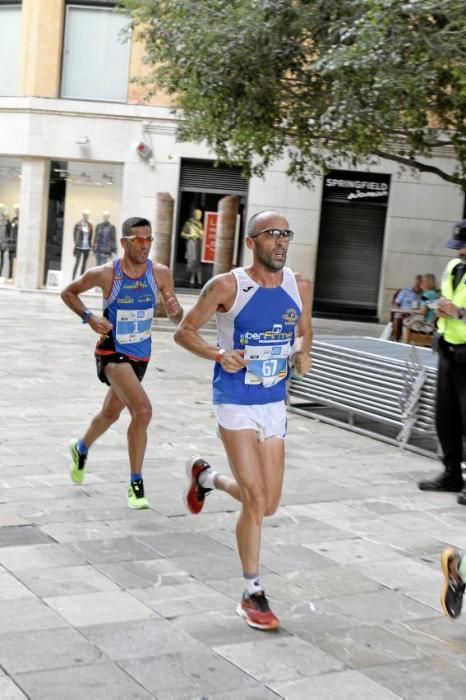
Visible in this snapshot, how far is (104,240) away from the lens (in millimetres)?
27547

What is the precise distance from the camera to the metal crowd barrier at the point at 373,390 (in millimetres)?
9594

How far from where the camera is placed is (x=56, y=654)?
14.8 feet

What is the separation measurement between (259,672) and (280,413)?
1344 mm

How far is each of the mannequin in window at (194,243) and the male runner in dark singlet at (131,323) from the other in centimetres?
1938

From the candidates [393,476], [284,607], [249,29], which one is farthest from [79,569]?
[249,29]

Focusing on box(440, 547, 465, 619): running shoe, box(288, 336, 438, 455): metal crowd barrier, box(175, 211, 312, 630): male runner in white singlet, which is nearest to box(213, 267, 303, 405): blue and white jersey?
box(175, 211, 312, 630): male runner in white singlet

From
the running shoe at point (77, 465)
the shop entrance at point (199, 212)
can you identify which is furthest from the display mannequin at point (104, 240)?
the running shoe at point (77, 465)

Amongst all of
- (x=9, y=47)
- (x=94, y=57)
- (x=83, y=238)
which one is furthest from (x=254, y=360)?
(x=9, y=47)

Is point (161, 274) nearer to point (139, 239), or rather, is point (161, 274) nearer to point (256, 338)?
point (139, 239)

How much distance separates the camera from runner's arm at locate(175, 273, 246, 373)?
17.0 ft

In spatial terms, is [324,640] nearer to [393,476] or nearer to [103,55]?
[393,476]

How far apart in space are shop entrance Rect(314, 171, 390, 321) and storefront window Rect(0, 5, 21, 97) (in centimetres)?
820

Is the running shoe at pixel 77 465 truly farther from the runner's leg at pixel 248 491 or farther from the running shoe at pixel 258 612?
the running shoe at pixel 258 612

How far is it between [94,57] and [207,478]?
74.3 feet
